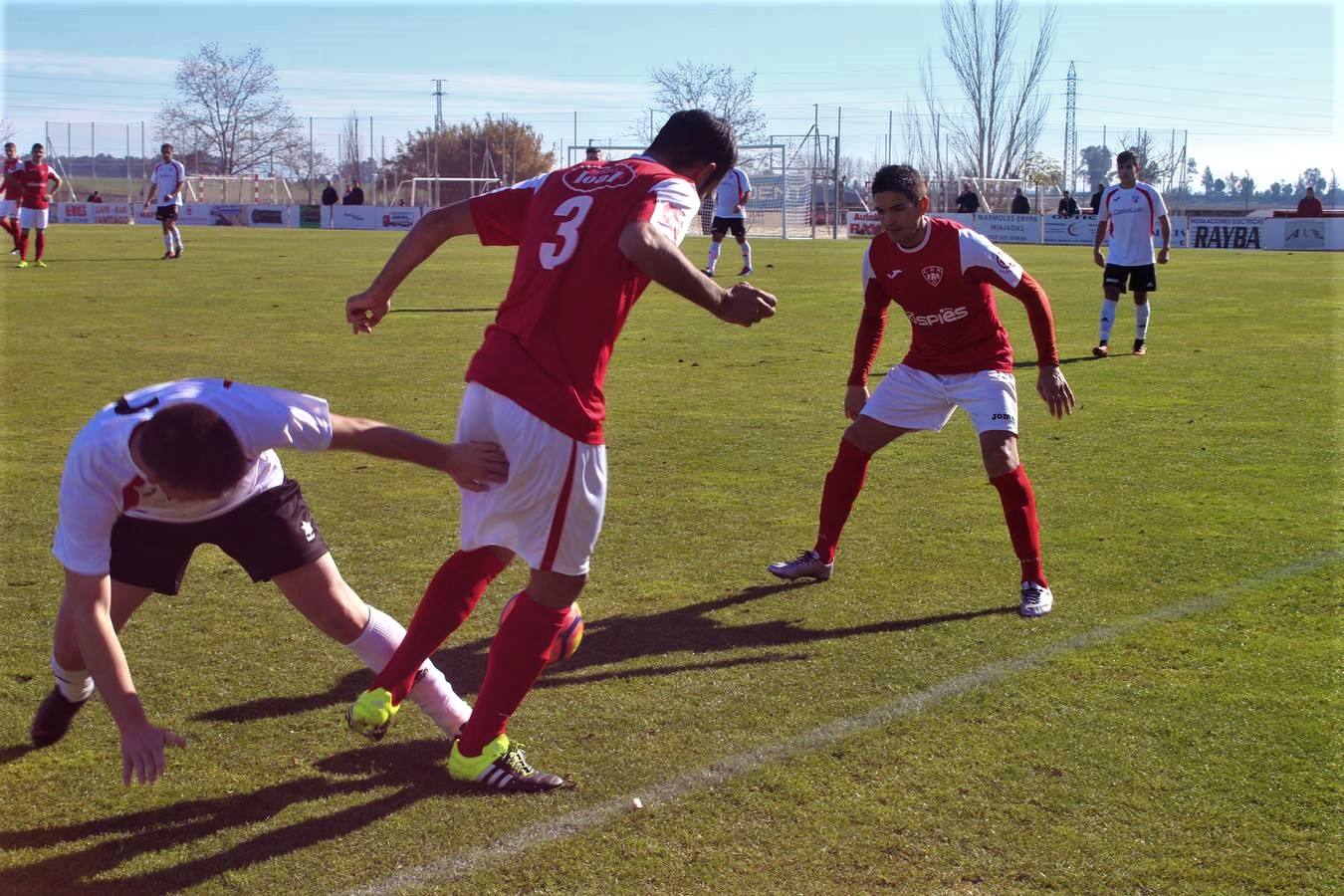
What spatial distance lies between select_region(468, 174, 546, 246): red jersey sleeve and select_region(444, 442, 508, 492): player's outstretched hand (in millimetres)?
720

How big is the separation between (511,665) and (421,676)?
1.19 feet

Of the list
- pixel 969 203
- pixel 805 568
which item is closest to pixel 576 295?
pixel 805 568

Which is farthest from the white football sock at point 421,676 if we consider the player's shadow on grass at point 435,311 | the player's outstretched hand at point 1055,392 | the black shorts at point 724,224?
the black shorts at point 724,224

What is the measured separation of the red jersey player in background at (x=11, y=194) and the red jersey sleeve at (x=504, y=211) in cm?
2111

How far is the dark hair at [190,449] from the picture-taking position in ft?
10.0

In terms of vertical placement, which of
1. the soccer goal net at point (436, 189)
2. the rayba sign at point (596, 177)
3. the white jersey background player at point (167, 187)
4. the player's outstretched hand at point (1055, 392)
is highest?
the soccer goal net at point (436, 189)

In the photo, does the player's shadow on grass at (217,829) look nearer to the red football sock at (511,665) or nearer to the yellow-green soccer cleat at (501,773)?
the yellow-green soccer cleat at (501,773)

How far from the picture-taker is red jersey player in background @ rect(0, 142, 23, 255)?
2199cm

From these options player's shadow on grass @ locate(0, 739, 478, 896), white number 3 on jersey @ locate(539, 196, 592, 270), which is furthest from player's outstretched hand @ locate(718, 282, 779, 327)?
player's shadow on grass @ locate(0, 739, 478, 896)

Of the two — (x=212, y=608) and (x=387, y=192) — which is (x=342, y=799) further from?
(x=387, y=192)

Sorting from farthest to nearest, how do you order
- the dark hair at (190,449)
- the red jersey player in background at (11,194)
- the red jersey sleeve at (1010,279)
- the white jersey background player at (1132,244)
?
the red jersey player in background at (11,194) → the white jersey background player at (1132,244) → the red jersey sleeve at (1010,279) → the dark hair at (190,449)

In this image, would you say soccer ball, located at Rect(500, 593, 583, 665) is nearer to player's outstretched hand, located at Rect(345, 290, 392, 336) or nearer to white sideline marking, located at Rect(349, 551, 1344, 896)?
white sideline marking, located at Rect(349, 551, 1344, 896)

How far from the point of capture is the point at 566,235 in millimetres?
3584

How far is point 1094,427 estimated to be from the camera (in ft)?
30.8
